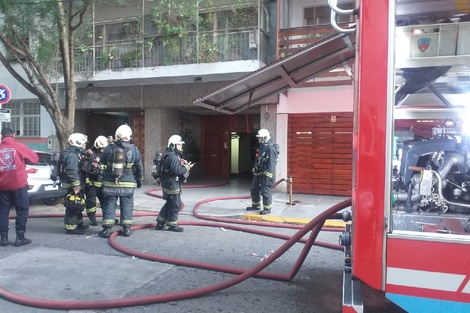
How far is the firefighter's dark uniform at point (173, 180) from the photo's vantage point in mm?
6363

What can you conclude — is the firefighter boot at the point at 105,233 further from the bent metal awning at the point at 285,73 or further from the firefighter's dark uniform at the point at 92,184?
the bent metal awning at the point at 285,73

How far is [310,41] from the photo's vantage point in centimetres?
1057

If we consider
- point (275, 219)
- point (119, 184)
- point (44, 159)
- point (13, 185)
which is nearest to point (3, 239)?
point (13, 185)

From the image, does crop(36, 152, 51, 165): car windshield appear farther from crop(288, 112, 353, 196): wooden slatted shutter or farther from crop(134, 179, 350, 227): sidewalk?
crop(288, 112, 353, 196): wooden slatted shutter

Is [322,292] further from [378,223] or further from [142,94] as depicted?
[142,94]

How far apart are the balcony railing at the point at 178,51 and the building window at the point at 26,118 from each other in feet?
11.7

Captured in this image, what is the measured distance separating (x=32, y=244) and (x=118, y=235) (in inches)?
48.8

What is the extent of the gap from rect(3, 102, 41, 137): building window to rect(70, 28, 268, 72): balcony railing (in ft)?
11.7

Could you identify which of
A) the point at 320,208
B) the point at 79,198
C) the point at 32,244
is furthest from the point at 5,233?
the point at 320,208

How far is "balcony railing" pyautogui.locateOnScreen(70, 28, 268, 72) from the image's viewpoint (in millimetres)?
10945

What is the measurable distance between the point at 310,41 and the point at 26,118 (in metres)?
11.3

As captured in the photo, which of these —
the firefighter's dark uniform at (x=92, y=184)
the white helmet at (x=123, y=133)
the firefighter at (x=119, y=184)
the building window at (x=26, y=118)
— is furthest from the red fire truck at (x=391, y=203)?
the building window at (x=26, y=118)

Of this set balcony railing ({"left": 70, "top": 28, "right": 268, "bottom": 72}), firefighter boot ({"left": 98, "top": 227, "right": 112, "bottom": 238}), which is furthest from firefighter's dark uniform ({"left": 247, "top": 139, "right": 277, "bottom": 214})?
balcony railing ({"left": 70, "top": 28, "right": 268, "bottom": 72})

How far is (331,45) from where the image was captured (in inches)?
130
